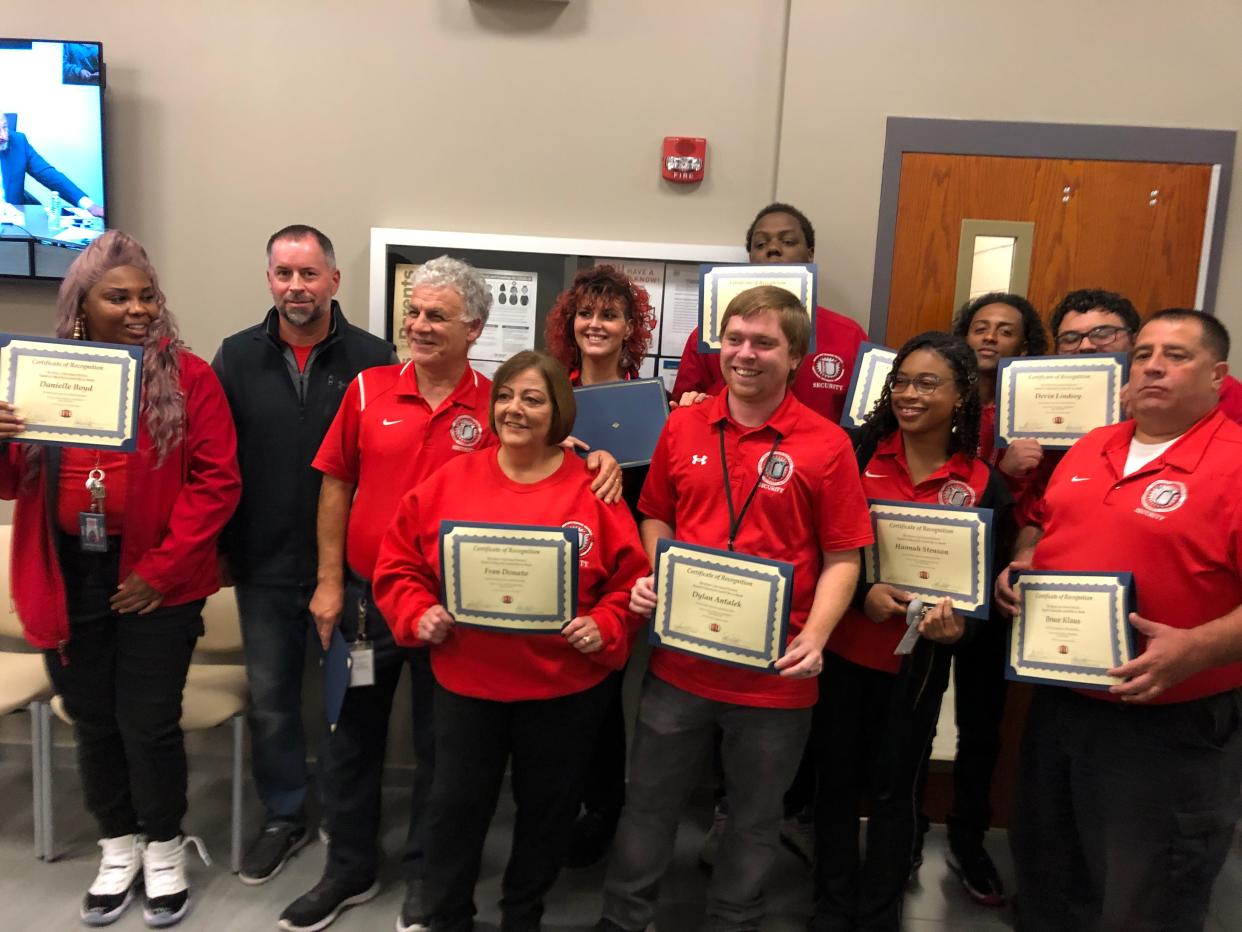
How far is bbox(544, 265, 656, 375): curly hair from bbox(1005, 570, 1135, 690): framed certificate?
1.24 m

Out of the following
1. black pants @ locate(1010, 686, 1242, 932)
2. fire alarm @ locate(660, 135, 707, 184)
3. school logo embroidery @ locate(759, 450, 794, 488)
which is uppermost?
fire alarm @ locate(660, 135, 707, 184)

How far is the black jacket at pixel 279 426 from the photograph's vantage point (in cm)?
244

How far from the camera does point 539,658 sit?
193 centimetres

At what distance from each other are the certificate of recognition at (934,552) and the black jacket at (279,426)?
1537mm

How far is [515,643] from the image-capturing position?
Result: 193 centimetres

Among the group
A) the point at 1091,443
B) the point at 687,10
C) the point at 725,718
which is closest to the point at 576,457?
the point at 725,718

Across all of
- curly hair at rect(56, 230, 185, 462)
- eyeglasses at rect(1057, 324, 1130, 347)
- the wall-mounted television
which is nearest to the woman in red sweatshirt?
curly hair at rect(56, 230, 185, 462)

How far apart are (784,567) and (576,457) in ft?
1.93

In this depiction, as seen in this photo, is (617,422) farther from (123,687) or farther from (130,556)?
(123,687)

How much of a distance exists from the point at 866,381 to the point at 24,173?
300cm

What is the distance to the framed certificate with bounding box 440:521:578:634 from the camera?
1.84m

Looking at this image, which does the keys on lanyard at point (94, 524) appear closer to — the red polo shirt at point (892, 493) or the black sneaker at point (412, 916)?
the black sneaker at point (412, 916)

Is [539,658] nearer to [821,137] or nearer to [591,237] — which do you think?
[591,237]

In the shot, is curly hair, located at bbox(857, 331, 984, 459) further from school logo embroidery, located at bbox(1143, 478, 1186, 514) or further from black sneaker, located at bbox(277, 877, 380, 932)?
black sneaker, located at bbox(277, 877, 380, 932)
